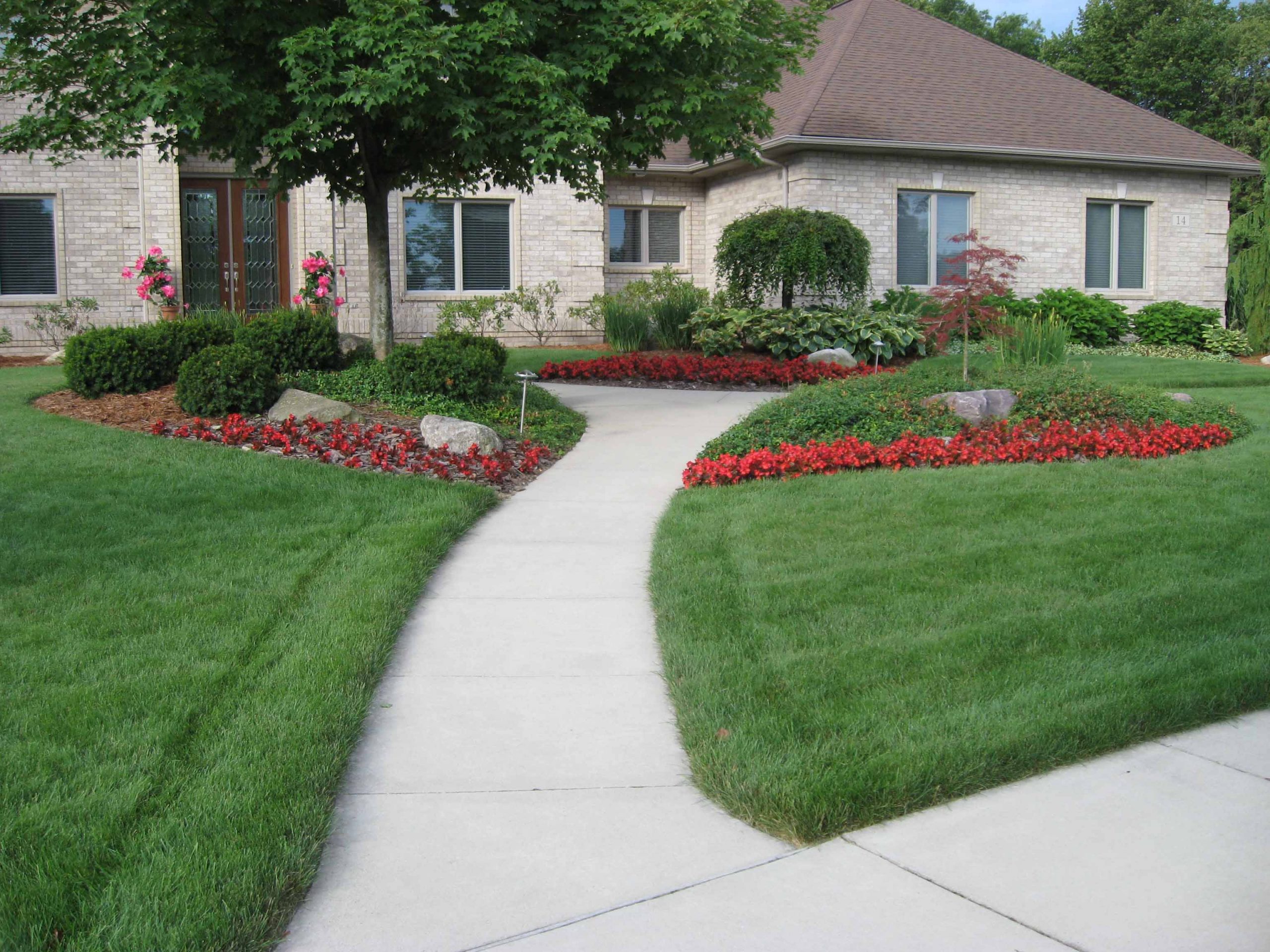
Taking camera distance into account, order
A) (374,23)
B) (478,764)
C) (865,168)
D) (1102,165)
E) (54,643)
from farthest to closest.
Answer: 1. (1102,165)
2. (865,168)
3. (374,23)
4. (54,643)
5. (478,764)

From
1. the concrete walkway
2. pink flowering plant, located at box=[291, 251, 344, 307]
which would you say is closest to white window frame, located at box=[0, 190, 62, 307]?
pink flowering plant, located at box=[291, 251, 344, 307]

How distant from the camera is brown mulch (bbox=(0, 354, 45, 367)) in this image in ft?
53.3

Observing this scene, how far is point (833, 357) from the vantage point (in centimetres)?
1477

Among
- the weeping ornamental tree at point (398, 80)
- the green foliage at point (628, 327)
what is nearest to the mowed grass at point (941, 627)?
the weeping ornamental tree at point (398, 80)

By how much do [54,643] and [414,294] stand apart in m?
15.0

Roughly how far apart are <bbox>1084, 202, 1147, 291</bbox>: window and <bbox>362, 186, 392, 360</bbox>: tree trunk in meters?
13.9

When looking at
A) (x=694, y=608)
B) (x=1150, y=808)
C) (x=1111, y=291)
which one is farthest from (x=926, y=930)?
(x=1111, y=291)

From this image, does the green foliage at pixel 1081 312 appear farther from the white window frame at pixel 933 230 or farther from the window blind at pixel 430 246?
the window blind at pixel 430 246

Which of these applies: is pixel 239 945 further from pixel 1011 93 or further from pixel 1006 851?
pixel 1011 93

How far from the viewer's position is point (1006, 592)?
16.9 ft

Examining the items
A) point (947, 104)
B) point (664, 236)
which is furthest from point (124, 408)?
point (947, 104)

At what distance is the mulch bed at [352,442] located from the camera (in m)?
8.27

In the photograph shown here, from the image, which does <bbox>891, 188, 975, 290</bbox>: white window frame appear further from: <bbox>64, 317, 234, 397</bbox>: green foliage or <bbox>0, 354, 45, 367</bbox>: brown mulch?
<bbox>0, 354, 45, 367</bbox>: brown mulch

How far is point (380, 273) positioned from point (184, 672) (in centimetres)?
795
